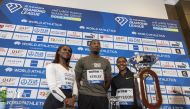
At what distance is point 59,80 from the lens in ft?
5.76

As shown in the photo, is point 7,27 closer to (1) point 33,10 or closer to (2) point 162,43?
(1) point 33,10

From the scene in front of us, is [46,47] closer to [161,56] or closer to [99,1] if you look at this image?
[99,1]

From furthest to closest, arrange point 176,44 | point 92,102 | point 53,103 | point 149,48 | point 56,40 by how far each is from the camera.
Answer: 1. point 176,44
2. point 149,48
3. point 56,40
4. point 92,102
5. point 53,103

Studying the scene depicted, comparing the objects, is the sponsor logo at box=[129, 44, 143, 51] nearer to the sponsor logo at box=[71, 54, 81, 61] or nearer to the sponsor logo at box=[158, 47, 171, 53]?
the sponsor logo at box=[158, 47, 171, 53]

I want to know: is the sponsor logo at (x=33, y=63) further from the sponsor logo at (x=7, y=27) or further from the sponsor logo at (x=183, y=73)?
the sponsor logo at (x=183, y=73)

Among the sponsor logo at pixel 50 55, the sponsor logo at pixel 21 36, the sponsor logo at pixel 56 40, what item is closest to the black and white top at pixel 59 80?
the sponsor logo at pixel 50 55

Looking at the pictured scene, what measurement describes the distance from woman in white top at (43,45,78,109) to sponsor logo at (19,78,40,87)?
0.58 meters

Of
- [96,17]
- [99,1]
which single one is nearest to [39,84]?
[96,17]

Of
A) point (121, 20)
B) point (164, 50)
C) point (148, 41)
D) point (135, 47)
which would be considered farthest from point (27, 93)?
point (164, 50)

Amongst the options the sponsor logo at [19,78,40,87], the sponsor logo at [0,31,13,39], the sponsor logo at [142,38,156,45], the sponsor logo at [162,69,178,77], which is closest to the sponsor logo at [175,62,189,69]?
the sponsor logo at [162,69,178,77]

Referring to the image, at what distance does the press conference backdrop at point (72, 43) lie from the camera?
2.36m

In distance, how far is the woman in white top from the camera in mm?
1657

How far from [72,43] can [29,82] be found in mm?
769

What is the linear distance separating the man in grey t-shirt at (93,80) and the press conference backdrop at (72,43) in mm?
504
